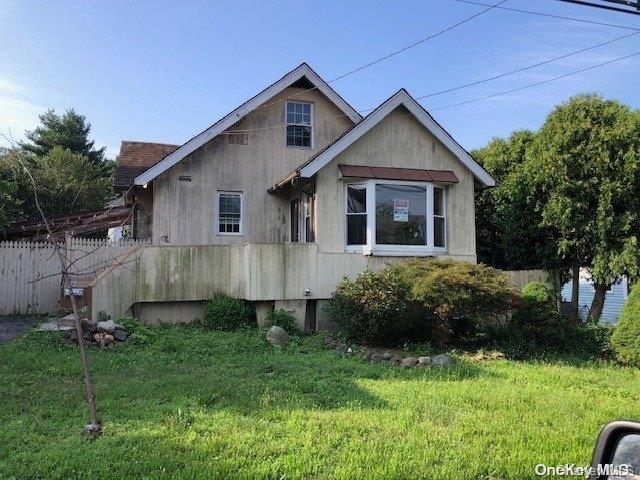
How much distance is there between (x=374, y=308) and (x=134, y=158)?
12.6 meters

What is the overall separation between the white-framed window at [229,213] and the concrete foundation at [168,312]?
11.3 feet

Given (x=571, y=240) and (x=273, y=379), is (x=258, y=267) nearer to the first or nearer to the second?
(x=273, y=379)

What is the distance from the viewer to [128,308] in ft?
43.9

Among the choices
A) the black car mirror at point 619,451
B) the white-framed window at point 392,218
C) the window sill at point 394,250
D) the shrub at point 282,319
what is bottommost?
the shrub at point 282,319

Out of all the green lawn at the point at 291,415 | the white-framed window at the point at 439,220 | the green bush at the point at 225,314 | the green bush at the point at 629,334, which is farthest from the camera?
the white-framed window at the point at 439,220

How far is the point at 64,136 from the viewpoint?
47156 millimetres

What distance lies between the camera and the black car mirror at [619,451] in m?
2.40

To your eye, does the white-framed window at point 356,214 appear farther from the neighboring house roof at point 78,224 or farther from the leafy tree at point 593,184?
the neighboring house roof at point 78,224

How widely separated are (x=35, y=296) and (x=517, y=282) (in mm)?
14091

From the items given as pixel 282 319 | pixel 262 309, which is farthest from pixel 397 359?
pixel 262 309

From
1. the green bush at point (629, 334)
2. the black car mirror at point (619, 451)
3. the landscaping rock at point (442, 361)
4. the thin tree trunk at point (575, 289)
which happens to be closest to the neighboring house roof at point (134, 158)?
the landscaping rock at point (442, 361)

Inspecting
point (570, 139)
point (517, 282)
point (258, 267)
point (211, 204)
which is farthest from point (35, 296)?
point (570, 139)

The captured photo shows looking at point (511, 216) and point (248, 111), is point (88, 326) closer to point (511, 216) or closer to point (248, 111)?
point (248, 111)

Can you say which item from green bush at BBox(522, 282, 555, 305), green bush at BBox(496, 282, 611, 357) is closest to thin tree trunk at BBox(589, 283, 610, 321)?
green bush at BBox(496, 282, 611, 357)
